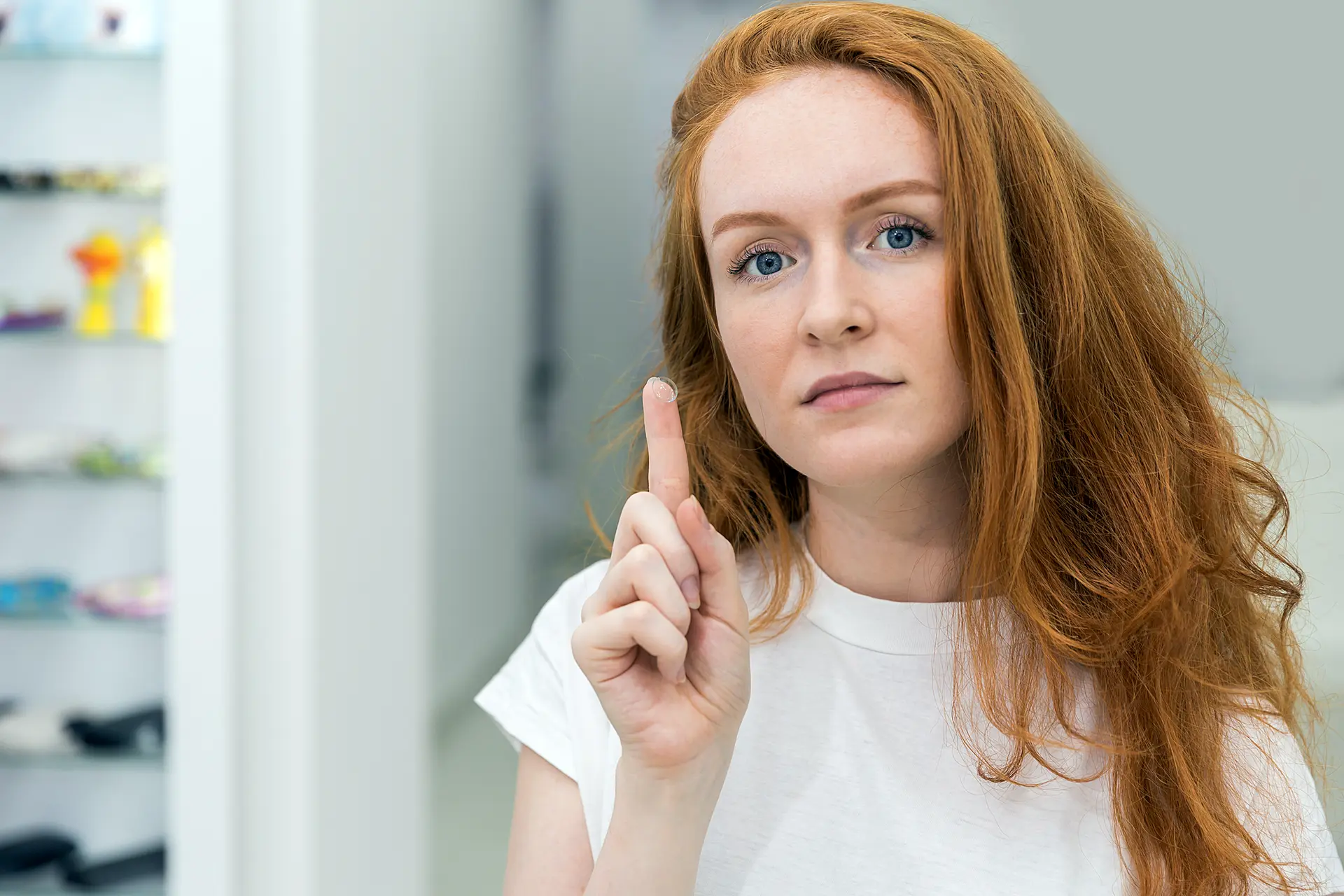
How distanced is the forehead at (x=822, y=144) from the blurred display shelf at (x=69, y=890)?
198cm

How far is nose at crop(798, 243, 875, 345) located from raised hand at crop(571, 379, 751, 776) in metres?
0.13

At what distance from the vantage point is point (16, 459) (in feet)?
7.29

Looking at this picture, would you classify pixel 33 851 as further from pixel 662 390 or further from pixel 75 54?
pixel 662 390

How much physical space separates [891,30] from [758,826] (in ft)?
2.25

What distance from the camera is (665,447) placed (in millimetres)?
809

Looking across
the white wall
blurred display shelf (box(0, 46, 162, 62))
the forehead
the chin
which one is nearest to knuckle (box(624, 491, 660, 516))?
the chin

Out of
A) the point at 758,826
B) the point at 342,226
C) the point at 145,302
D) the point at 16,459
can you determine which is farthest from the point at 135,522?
the point at 758,826

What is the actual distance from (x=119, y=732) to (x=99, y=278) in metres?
0.93

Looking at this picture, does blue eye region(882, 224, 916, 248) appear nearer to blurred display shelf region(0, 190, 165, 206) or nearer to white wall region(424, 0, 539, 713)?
blurred display shelf region(0, 190, 165, 206)

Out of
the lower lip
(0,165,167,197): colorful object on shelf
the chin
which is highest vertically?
(0,165,167,197): colorful object on shelf

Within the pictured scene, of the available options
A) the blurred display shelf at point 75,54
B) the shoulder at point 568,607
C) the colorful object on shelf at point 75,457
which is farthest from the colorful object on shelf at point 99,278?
the shoulder at point 568,607

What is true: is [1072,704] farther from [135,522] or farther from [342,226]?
[135,522]

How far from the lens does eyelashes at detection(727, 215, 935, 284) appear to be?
0.87m

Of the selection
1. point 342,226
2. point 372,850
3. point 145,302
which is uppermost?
point 342,226
